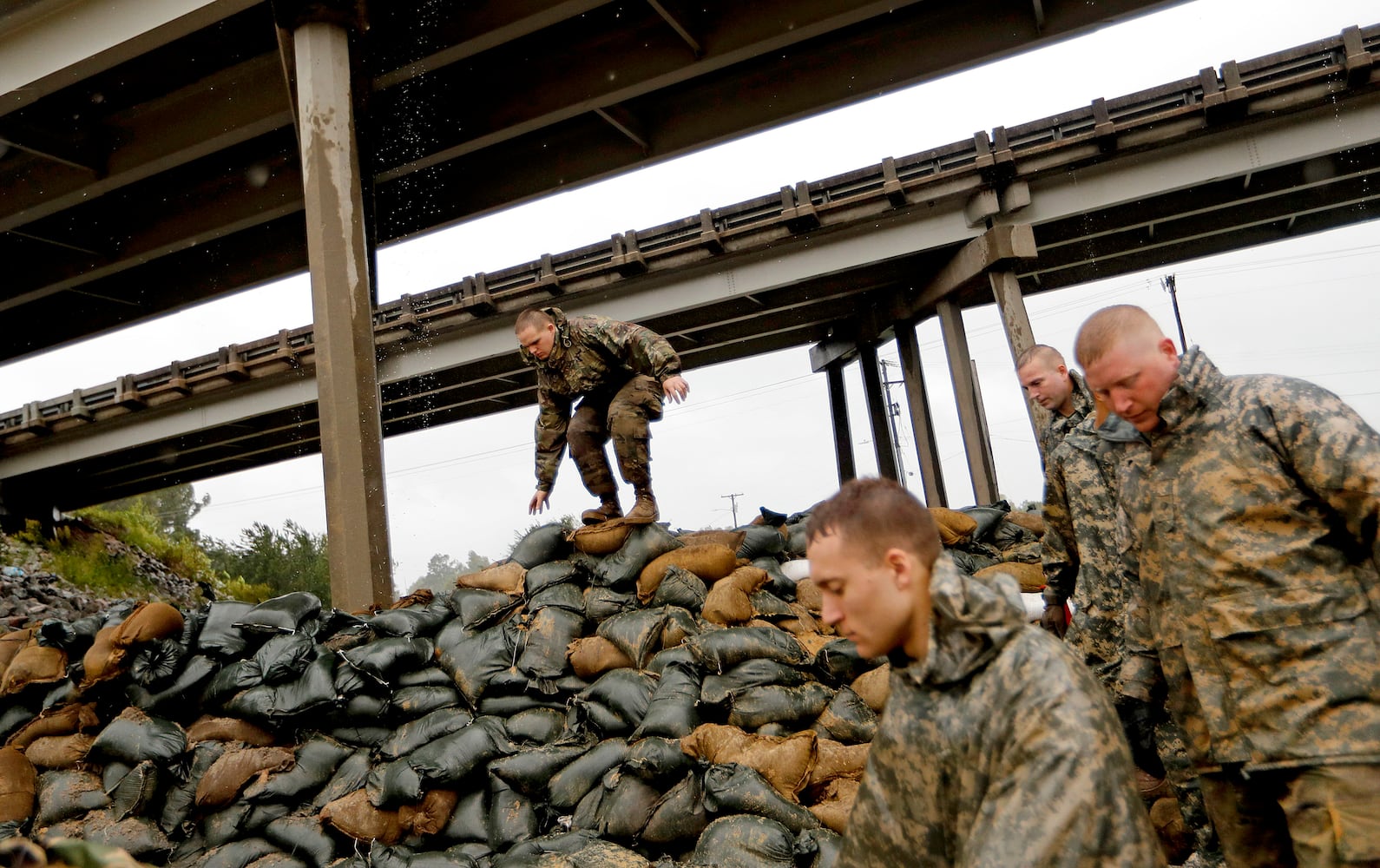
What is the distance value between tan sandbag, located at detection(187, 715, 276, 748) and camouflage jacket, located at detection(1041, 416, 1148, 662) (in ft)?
11.8

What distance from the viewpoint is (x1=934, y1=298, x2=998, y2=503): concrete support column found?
1175 cm

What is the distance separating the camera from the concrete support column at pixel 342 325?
603 cm

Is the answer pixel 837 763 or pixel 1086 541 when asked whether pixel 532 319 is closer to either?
pixel 837 763

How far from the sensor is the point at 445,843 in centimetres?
353

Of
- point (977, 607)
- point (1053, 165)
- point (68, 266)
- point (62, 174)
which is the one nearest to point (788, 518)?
point (977, 607)

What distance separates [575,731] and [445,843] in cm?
69

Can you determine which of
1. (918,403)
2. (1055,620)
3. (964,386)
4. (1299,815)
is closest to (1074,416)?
(1055,620)

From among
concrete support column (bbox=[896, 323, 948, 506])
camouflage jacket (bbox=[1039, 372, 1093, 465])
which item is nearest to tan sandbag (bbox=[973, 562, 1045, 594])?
camouflage jacket (bbox=[1039, 372, 1093, 465])

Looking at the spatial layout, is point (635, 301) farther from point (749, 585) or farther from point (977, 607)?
point (977, 607)

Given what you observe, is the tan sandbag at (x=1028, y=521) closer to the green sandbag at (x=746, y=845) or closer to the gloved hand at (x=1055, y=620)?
the gloved hand at (x=1055, y=620)

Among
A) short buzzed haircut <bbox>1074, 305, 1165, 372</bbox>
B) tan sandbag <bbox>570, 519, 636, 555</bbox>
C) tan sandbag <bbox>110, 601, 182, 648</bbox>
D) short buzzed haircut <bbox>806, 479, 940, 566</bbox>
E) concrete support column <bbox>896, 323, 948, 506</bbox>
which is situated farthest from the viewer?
concrete support column <bbox>896, 323, 948, 506</bbox>

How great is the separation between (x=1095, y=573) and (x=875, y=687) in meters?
1.05

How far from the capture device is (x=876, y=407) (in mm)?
14359

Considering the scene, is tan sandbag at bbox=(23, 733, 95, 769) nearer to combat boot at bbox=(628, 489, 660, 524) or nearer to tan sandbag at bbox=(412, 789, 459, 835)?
tan sandbag at bbox=(412, 789, 459, 835)
